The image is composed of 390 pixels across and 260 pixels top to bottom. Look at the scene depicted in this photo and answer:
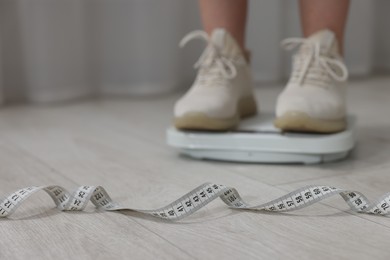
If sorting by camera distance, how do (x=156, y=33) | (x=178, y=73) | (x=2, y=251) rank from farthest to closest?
(x=178, y=73) → (x=156, y=33) → (x=2, y=251)

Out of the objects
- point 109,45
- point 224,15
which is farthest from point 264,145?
point 109,45

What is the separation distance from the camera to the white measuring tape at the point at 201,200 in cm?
86

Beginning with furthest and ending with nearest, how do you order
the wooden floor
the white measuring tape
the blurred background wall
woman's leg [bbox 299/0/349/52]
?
the blurred background wall
woman's leg [bbox 299/0/349/52]
the white measuring tape
the wooden floor

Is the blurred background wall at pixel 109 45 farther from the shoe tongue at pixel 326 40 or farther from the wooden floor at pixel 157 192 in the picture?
the shoe tongue at pixel 326 40

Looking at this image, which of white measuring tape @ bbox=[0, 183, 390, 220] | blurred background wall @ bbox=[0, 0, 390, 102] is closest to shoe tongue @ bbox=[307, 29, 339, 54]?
white measuring tape @ bbox=[0, 183, 390, 220]

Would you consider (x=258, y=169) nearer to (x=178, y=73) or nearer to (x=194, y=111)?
(x=194, y=111)

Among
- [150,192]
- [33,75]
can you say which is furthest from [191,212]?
[33,75]

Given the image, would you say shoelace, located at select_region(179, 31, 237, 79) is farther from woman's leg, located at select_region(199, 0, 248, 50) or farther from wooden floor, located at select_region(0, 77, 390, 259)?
wooden floor, located at select_region(0, 77, 390, 259)

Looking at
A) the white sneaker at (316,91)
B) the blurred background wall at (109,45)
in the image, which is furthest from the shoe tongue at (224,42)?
the blurred background wall at (109,45)

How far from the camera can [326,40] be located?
1198 mm

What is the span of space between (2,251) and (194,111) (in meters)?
0.50

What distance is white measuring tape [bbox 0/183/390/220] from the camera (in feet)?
2.83

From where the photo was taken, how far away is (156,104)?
1.95m

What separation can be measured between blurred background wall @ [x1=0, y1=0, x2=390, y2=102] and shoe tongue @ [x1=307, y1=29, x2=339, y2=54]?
0.93m
